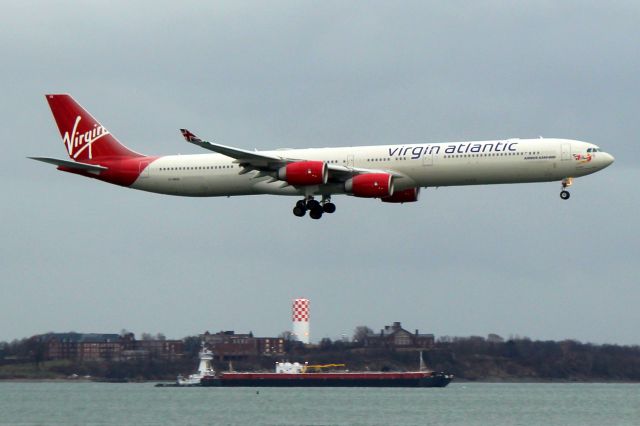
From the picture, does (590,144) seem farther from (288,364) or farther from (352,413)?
(288,364)

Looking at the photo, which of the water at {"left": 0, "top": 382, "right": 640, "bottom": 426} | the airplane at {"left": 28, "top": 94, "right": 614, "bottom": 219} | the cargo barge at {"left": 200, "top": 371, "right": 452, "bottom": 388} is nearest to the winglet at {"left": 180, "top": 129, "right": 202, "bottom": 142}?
the airplane at {"left": 28, "top": 94, "right": 614, "bottom": 219}

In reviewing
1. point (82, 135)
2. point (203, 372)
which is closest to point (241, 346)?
point (203, 372)

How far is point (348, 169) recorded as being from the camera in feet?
244

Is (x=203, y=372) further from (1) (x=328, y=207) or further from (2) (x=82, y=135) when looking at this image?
(1) (x=328, y=207)

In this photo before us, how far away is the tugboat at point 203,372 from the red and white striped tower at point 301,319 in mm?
13152

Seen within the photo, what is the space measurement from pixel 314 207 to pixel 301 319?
99807 mm

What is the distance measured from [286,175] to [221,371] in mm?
113691

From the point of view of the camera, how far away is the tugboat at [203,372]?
17350cm

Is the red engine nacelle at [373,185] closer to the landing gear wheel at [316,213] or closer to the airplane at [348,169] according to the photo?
the airplane at [348,169]

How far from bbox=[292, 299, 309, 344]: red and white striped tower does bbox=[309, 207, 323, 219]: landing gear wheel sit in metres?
98.3

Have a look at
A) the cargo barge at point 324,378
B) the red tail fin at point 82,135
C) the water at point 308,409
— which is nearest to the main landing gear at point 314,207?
the red tail fin at point 82,135

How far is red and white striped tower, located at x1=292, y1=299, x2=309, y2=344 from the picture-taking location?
176125mm

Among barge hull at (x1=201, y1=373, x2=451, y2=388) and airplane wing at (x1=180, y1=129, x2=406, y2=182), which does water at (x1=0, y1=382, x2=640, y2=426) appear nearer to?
barge hull at (x1=201, y1=373, x2=451, y2=388)

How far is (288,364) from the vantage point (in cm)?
16638
